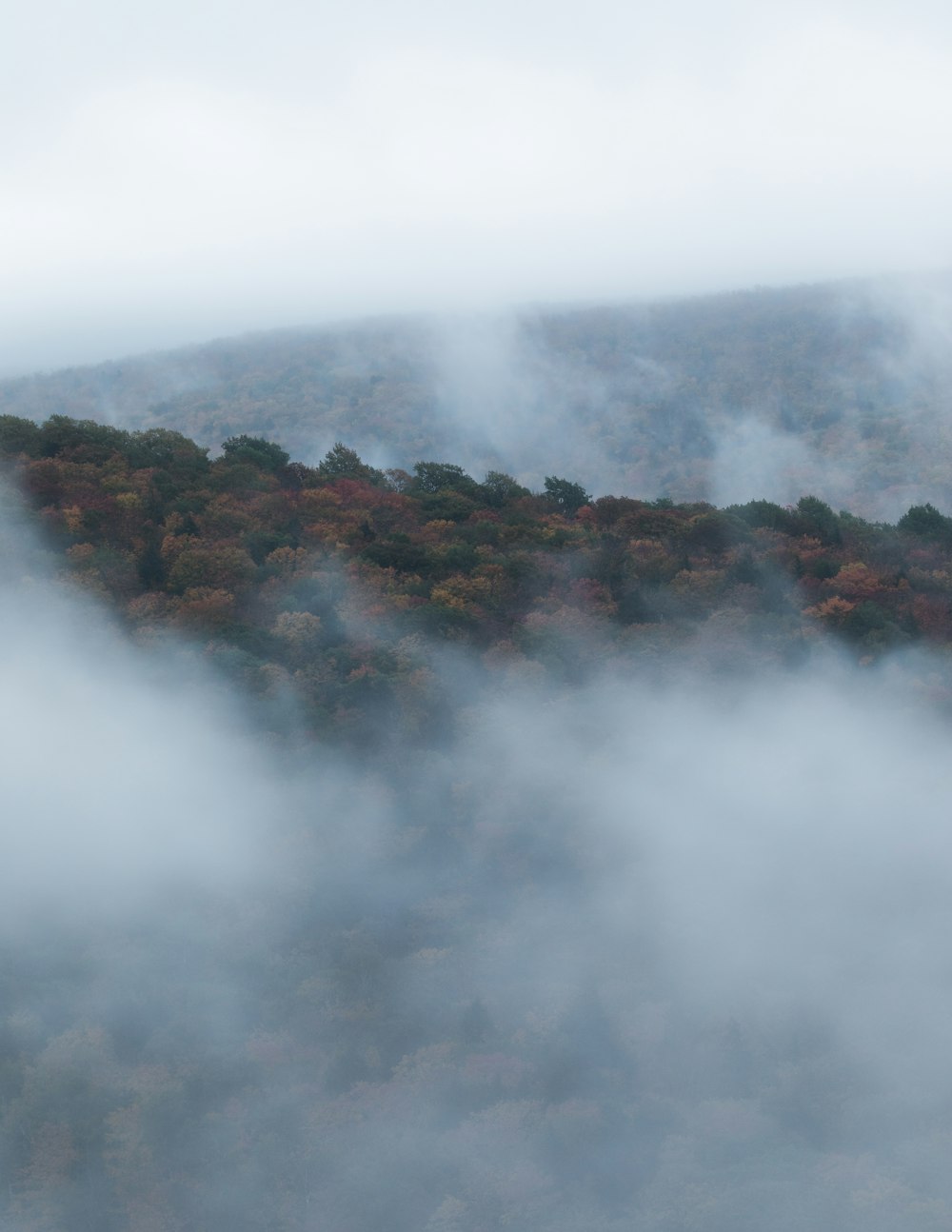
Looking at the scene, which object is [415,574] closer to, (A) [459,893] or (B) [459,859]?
(B) [459,859]

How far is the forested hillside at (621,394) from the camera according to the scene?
122 meters

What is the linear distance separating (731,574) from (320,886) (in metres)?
17.0

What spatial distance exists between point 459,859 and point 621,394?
381 feet

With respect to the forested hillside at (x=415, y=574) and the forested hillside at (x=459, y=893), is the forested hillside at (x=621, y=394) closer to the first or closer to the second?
the forested hillside at (x=415, y=574)

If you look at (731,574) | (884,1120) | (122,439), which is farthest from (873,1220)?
(122,439)

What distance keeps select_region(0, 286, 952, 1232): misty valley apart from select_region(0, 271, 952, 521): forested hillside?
77.0m

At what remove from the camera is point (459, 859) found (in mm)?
29266

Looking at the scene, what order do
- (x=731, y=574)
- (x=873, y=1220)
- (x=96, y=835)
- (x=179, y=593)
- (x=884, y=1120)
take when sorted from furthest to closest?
1. (x=731, y=574)
2. (x=179, y=593)
3. (x=96, y=835)
4. (x=884, y=1120)
5. (x=873, y=1220)

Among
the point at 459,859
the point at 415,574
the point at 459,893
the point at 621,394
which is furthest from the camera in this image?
the point at 621,394

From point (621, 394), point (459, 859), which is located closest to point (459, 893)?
point (459, 859)

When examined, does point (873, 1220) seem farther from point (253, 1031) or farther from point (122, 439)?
point (122, 439)

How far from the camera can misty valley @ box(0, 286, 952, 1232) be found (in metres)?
22.7

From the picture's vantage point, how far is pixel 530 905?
2822 cm

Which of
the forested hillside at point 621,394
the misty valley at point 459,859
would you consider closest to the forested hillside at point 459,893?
the misty valley at point 459,859
